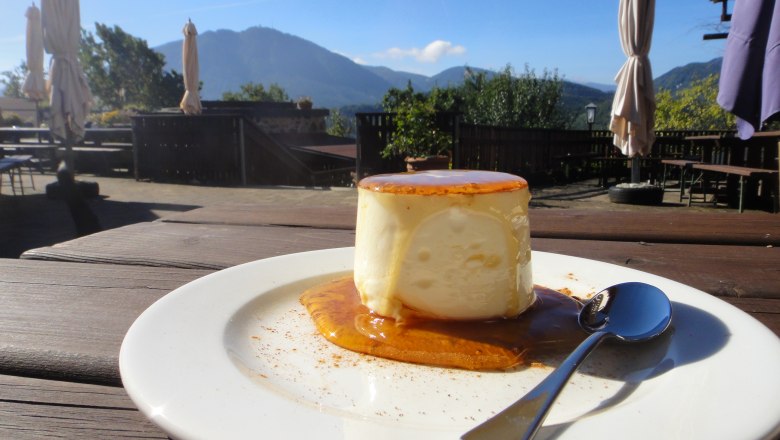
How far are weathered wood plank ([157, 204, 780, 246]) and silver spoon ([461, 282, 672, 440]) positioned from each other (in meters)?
0.95

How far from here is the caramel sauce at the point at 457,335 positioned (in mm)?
758

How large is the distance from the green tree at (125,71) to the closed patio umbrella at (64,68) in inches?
2250

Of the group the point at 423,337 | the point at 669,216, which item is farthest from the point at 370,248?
the point at 669,216

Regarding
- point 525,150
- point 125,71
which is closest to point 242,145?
point 525,150

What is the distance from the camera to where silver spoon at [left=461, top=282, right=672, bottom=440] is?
0.51 meters

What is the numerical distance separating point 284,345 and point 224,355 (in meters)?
0.16

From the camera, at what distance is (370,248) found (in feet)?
3.26

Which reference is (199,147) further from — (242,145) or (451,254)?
(451,254)

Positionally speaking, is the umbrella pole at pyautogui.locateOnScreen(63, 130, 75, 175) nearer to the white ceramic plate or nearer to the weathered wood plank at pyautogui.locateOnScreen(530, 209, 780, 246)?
the weathered wood plank at pyautogui.locateOnScreen(530, 209, 780, 246)

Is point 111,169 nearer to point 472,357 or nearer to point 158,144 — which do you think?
point 158,144

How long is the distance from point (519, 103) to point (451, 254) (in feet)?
83.8

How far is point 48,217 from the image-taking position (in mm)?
8508

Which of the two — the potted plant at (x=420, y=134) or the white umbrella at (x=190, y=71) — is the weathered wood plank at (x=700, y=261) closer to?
the potted plant at (x=420, y=134)

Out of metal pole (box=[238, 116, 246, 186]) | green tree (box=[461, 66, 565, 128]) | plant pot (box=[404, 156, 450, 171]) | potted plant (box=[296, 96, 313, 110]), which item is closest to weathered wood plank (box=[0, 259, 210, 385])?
plant pot (box=[404, 156, 450, 171])
